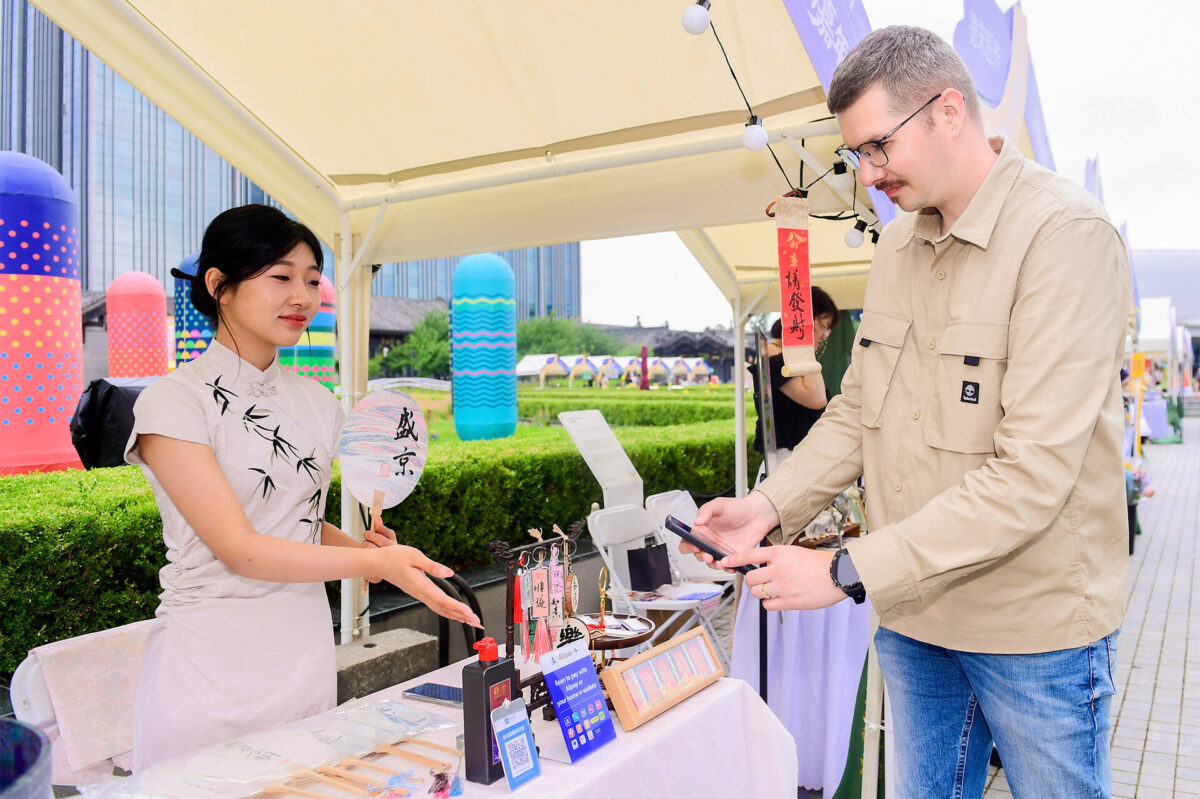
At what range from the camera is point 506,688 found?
4.13 feet

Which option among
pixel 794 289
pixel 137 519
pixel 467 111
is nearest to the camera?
pixel 794 289

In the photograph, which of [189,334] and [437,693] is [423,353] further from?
[437,693]

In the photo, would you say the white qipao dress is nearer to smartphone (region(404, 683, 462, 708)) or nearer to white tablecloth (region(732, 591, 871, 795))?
smartphone (region(404, 683, 462, 708))

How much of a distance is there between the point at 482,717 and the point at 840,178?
2203 mm

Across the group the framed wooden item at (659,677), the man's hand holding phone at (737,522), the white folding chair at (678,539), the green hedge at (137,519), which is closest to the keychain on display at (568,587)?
the framed wooden item at (659,677)

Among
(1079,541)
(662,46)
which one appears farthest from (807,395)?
(1079,541)

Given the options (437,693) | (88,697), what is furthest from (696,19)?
(88,697)

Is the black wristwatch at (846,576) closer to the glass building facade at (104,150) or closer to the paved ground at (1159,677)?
the paved ground at (1159,677)

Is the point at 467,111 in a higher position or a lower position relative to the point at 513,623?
higher

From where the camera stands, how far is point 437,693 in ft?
5.23

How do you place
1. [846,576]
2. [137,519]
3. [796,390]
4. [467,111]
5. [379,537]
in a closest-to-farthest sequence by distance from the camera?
[846,576], [379,537], [467,111], [137,519], [796,390]

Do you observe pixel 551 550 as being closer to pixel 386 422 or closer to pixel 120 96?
pixel 386 422

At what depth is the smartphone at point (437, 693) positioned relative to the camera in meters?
1.56

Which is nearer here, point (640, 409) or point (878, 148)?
point (878, 148)
